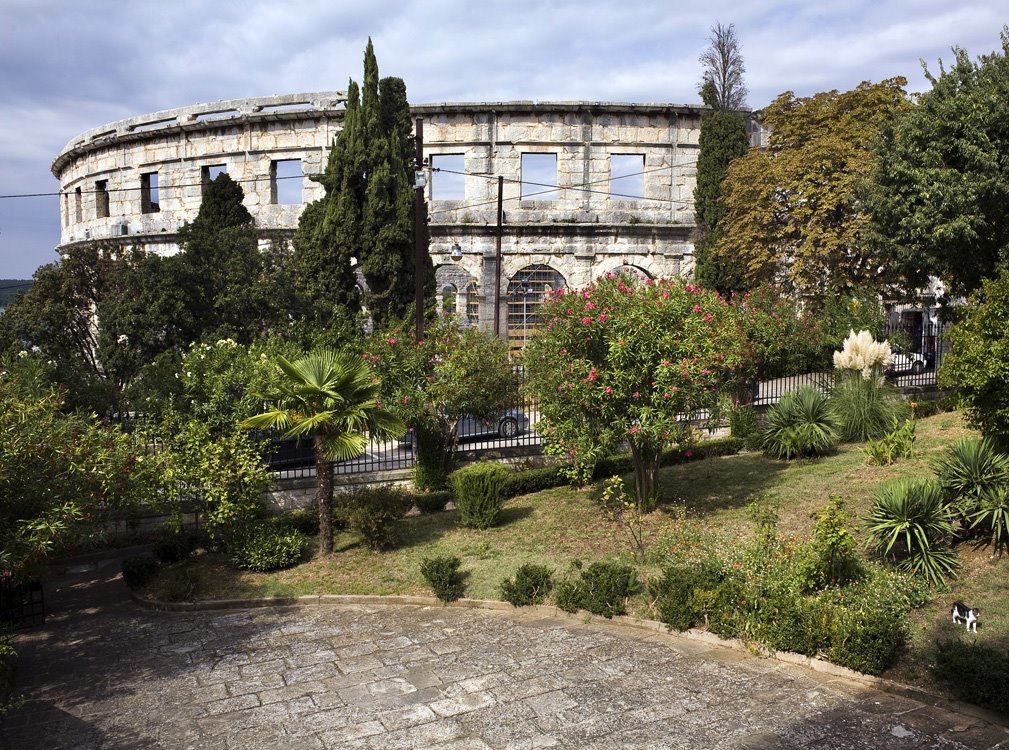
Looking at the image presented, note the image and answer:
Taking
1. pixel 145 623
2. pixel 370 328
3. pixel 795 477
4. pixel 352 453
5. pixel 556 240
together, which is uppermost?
pixel 556 240

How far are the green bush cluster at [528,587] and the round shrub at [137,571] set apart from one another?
5.50 m

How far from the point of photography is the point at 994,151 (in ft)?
54.8

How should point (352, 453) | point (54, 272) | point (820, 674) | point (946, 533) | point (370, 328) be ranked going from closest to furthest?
point (820, 674)
point (946, 533)
point (352, 453)
point (54, 272)
point (370, 328)

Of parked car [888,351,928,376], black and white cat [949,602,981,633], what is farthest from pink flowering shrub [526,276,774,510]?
parked car [888,351,928,376]

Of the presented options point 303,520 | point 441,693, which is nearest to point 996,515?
point 441,693

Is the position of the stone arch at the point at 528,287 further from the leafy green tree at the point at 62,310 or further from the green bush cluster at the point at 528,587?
the green bush cluster at the point at 528,587

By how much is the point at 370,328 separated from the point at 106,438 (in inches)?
605

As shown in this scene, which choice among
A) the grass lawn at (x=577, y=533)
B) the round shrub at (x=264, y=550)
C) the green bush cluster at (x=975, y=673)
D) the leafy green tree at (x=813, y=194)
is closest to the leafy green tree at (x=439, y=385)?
the grass lawn at (x=577, y=533)

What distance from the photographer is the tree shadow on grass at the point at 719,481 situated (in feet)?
44.1

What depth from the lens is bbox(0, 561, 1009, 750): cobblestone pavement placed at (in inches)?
269

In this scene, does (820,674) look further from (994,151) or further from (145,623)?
(994,151)

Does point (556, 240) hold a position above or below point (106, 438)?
above

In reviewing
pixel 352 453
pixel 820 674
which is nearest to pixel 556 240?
pixel 352 453

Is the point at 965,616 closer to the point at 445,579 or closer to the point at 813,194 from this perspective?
the point at 445,579
